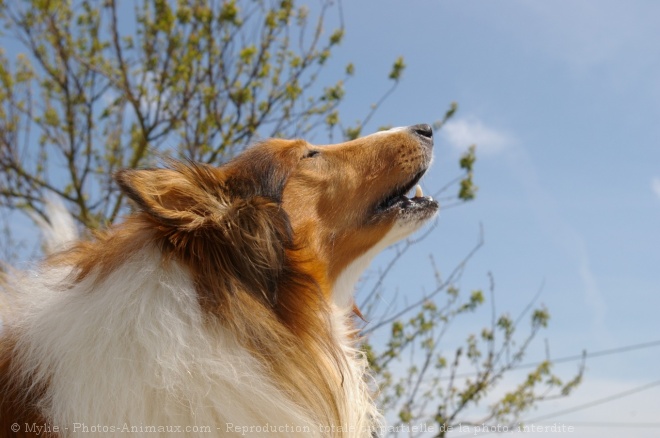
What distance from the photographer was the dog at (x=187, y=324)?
2.43 m

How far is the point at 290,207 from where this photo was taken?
318cm

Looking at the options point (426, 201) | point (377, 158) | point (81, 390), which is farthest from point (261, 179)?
point (81, 390)

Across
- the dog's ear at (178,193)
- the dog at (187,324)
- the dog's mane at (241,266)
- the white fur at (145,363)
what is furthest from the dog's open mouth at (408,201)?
the white fur at (145,363)

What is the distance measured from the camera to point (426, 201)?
3.60m

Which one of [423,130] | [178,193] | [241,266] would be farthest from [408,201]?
[178,193]

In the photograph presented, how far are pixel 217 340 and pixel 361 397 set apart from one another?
96 cm

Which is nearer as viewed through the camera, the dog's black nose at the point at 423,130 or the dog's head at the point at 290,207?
the dog's head at the point at 290,207

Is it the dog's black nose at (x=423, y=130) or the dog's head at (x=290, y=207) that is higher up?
the dog's black nose at (x=423, y=130)

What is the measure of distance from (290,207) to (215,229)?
0.54m

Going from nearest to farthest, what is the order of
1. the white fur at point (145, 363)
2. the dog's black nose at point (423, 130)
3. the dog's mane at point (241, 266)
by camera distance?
the white fur at point (145, 363), the dog's mane at point (241, 266), the dog's black nose at point (423, 130)

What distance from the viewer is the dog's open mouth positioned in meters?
3.51

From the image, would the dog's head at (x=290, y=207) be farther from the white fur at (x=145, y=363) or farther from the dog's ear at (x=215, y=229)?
the white fur at (x=145, y=363)

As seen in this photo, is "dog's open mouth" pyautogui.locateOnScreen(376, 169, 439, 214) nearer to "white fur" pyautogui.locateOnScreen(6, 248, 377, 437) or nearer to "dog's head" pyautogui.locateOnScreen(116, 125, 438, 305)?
"dog's head" pyautogui.locateOnScreen(116, 125, 438, 305)

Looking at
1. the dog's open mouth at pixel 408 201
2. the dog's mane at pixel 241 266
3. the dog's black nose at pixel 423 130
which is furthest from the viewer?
the dog's black nose at pixel 423 130
